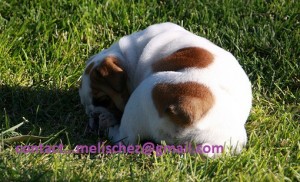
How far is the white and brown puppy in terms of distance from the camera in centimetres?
464

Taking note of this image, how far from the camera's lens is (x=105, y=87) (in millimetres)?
5426

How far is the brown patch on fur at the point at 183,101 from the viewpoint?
4.59 metres

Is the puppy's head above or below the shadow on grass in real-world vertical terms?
above

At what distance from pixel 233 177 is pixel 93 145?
1.21 meters

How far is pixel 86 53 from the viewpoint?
265 inches

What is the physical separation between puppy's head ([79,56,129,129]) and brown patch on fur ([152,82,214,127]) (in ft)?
2.41

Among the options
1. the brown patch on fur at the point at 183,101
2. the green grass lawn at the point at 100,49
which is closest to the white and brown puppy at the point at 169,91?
the brown patch on fur at the point at 183,101

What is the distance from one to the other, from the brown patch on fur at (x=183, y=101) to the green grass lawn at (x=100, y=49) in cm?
35

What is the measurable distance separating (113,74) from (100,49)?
1.46 m

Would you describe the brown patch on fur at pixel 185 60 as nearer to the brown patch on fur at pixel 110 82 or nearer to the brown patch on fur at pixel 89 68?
the brown patch on fur at pixel 110 82

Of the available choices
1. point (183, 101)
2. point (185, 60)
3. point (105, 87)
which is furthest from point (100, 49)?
point (183, 101)

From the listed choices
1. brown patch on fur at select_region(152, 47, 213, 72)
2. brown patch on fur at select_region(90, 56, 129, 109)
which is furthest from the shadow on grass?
brown patch on fur at select_region(152, 47, 213, 72)

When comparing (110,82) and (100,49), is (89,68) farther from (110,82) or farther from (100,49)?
(100,49)

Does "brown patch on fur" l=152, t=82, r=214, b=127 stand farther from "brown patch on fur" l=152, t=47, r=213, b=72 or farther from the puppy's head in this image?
the puppy's head
